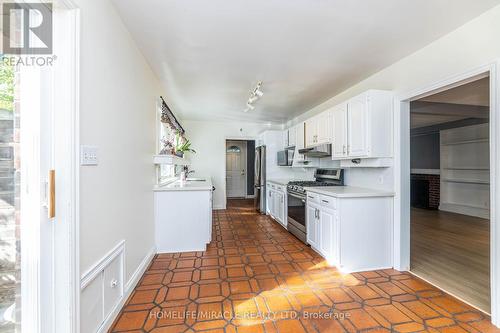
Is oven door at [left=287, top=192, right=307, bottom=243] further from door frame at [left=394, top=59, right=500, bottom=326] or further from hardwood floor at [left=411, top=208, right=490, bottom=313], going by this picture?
hardwood floor at [left=411, top=208, right=490, bottom=313]

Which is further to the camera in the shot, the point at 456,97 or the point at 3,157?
the point at 456,97

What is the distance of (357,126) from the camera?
288 cm

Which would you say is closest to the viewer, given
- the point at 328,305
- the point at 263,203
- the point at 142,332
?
the point at 142,332

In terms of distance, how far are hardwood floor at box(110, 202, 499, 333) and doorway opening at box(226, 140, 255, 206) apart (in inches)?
212

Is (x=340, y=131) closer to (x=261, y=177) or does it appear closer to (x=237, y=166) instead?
(x=261, y=177)

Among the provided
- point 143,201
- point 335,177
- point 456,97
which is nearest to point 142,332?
point 143,201

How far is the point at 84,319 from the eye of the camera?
4.57 feet

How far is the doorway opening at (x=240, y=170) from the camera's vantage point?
8431 millimetres

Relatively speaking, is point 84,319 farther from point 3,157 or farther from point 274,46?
point 274,46

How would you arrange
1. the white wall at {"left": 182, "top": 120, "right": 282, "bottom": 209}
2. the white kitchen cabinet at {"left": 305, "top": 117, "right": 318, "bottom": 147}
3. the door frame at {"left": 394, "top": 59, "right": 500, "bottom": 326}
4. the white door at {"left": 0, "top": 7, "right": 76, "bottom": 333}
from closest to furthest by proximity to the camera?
the white door at {"left": 0, "top": 7, "right": 76, "bottom": 333}
the door frame at {"left": 394, "top": 59, "right": 500, "bottom": 326}
the white kitchen cabinet at {"left": 305, "top": 117, "right": 318, "bottom": 147}
the white wall at {"left": 182, "top": 120, "right": 282, "bottom": 209}

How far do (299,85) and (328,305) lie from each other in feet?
9.51

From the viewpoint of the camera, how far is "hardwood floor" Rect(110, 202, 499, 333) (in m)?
1.72

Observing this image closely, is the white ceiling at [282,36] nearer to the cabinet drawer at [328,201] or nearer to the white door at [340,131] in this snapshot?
the white door at [340,131]

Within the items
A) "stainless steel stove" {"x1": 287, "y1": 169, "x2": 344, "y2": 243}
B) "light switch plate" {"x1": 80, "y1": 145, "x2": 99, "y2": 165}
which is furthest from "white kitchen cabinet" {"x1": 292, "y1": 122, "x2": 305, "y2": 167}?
"light switch plate" {"x1": 80, "y1": 145, "x2": 99, "y2": 165}
